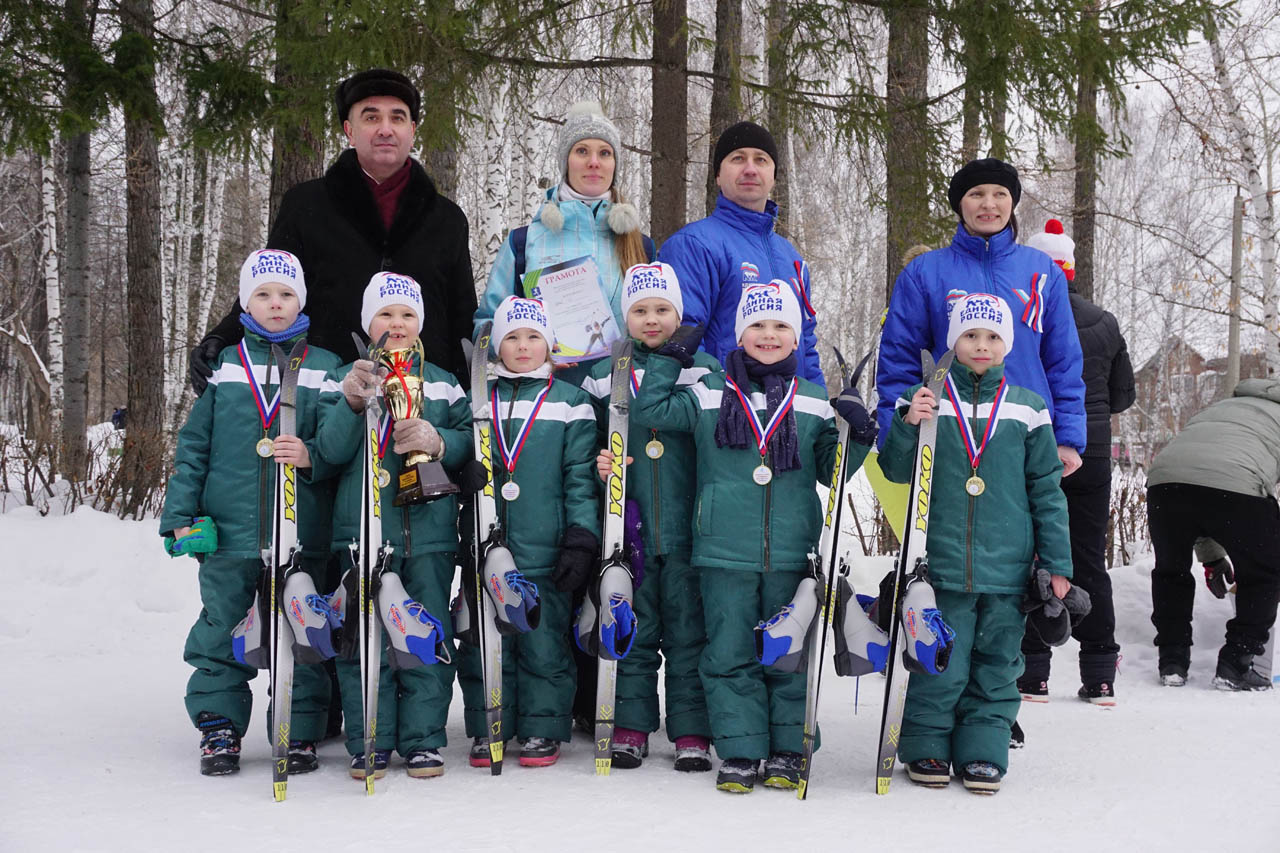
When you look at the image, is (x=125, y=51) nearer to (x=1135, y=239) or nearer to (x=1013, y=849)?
(x=1013, y=849)

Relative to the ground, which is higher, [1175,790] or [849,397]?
[849,397]

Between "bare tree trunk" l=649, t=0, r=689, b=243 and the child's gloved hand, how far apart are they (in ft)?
12.8

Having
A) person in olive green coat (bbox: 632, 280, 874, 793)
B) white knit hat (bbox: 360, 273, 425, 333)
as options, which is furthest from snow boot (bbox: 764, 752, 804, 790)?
white knit hat (bbox: 360, 273, 425, 333)

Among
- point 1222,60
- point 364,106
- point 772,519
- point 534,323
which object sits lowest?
point 772,519

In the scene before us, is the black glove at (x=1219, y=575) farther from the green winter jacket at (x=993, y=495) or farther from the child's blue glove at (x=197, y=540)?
the child's blue glove at (x=197, y=540)

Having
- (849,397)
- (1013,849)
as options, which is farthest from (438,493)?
(1013,849)

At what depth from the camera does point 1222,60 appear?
438 inches

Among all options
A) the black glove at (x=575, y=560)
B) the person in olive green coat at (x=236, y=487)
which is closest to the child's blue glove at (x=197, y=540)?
the person in olive green coat at (x=236, y=487)

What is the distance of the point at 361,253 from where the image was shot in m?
4.16

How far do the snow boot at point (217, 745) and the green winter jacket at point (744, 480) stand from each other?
5.68 feet

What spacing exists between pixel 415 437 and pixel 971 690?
212 cm

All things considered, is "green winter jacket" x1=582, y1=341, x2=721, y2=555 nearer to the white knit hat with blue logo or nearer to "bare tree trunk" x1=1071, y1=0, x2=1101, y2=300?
the white knit hat with blue logo

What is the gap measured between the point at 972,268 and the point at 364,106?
2470mm

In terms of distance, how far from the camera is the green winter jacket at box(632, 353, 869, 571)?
368 centimetres
